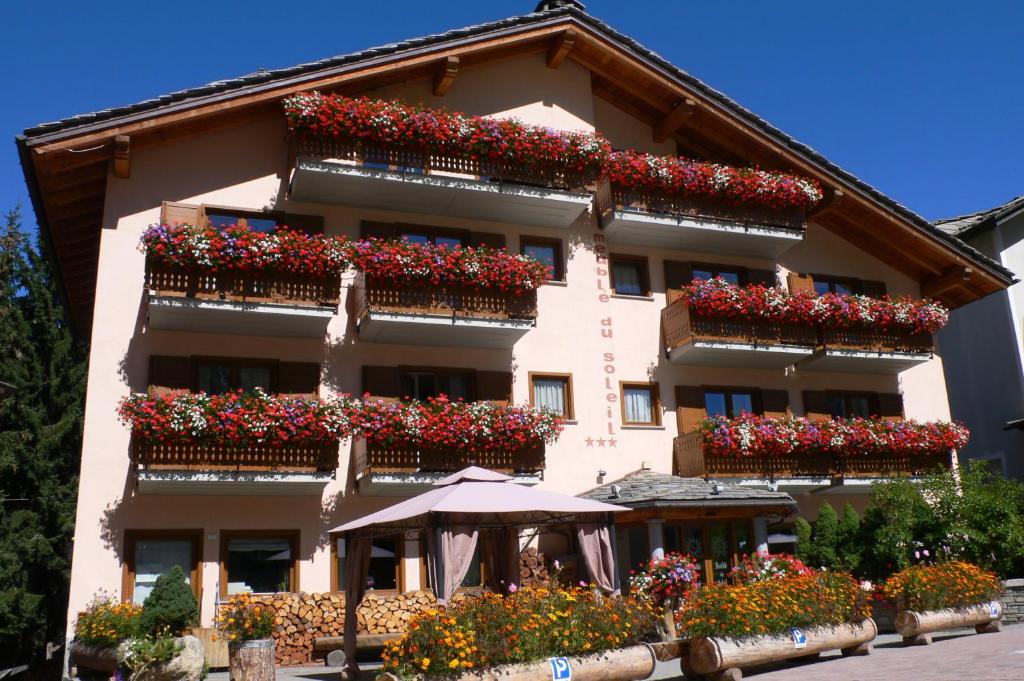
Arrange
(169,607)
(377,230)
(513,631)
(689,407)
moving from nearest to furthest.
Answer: (513,631) < (169,607) < (377,230) < (689,407)

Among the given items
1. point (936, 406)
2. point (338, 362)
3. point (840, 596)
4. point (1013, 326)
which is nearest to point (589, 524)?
point (840, 596)

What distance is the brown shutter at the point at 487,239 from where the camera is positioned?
73.8 feet

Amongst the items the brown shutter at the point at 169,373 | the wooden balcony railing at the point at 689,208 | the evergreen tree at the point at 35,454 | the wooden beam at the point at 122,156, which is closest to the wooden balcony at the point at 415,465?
the brown shutter at the point at 169,373

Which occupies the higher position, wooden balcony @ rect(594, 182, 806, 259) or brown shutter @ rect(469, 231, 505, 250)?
wooden balcony @ rect(594, 182, 806, 259)

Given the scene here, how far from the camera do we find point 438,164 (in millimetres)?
21438

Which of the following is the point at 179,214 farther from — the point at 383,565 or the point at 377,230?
the point at 383,565

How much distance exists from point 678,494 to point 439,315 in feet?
20.1

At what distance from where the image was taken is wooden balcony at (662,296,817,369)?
22.8m

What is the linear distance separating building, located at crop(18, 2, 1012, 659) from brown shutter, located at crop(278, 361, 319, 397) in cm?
6

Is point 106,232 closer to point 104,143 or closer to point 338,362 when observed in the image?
point 104,143

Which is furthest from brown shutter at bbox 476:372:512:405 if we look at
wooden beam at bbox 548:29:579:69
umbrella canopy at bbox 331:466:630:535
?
wooden beam at bbox 548:29:579:69

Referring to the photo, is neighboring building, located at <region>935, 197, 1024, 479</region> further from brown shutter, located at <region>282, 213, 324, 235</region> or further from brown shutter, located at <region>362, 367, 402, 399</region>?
brown shutter, located at <region>282, 213, 324, 235</region>

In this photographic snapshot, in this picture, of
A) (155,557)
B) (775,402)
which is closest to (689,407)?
(775,402)

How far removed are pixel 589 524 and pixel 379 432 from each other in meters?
6.19
